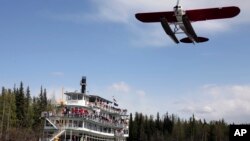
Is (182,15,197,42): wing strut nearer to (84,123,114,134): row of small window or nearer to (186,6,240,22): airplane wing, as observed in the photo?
(186,6,240,22): airplane wing

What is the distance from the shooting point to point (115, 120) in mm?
74625

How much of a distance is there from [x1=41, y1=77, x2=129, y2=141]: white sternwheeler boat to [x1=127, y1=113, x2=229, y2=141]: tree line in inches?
2232

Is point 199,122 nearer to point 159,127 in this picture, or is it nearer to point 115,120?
point 159,127

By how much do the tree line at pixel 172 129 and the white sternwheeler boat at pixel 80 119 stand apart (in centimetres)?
5670

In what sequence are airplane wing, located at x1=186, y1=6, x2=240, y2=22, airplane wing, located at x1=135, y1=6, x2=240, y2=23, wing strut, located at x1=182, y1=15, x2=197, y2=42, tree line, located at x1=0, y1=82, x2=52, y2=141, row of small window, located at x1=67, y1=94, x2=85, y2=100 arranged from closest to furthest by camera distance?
wing strut, located at x1=182, y1=15, x2=197, y2=42
airplane wing, located at x1=186, y1=6, x2=240, y2=22
airplane wing, located at x1=135, y1=6, x2=240, y2=23
row of small window, located at x1=67, y1=94, x2=85, y2=100
tree line, located at x1=0, y1=82, x2=52, y2=141

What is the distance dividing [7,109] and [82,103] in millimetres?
46767

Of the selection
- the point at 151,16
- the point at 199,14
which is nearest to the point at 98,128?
the point at 151,16

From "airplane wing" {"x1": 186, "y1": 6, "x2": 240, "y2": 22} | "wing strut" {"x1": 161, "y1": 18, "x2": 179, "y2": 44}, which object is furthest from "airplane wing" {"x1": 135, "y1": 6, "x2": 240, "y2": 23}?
Answer: "wing strut" {"x1": 161, "y1": 18, "x2": 179, "y2": 44}

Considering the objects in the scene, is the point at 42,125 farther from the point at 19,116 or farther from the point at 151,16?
the point at 151,16

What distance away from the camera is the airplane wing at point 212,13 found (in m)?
37.3

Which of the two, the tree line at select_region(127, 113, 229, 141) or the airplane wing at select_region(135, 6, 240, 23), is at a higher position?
the airplane wing at select_region(135, 6, 240, 23)

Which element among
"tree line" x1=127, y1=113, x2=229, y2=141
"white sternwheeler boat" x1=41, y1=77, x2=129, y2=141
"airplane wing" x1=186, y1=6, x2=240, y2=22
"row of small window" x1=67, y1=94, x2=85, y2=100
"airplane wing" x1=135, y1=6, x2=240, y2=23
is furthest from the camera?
"tree line" x1=127, y1=113, x2=229, y2=141

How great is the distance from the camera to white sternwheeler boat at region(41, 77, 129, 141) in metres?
61.4

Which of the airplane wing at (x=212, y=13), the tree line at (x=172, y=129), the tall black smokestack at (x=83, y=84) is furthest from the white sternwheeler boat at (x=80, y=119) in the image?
the tree line at (x=172, y=129)
